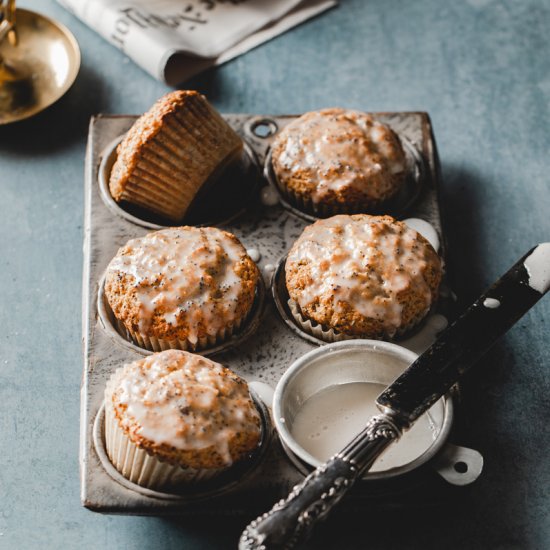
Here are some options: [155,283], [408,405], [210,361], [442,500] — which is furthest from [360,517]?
[155,283]

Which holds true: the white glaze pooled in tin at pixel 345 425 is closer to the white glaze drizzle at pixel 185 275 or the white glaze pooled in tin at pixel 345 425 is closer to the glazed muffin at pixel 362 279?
→ the glazed muffin at pixel 362 279

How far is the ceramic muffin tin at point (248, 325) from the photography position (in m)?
1.83

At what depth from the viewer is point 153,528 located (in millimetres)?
1979

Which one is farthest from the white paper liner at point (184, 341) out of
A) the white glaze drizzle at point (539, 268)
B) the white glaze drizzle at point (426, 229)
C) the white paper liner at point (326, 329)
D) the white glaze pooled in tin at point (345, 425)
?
the white glaze drizzle at point (539, 268)

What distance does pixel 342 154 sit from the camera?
2.28 metres

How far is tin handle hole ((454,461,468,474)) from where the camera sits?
1846 millimetres

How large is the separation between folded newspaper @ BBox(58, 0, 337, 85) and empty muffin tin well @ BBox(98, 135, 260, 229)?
1.80 feet

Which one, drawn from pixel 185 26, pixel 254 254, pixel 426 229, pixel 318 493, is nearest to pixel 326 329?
pixel 254 254

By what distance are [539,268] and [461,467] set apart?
469 millimetres

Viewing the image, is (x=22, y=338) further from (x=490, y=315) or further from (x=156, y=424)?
(x=490, y=315)

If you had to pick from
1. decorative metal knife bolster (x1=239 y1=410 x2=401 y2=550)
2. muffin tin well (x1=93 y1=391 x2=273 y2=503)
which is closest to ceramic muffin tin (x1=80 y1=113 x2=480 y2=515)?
muffin tin well (x1=93 y1=391 x2=273 y2=503)

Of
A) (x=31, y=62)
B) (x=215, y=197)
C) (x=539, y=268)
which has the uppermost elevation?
(x=539, y=268)

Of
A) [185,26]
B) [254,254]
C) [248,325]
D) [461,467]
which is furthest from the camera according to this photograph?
[185,26]

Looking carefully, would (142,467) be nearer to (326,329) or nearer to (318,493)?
(318,493)
